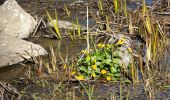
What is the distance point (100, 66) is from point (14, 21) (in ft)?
10.0

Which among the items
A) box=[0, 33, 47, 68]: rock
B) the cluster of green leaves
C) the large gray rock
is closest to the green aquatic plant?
the cluster of green leaves

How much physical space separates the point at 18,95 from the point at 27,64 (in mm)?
1383

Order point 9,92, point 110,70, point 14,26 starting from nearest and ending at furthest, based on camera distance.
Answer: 1. point 9,92
2. point 110,70
3. point 14,26

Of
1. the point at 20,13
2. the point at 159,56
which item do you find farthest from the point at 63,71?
the point at 20,13

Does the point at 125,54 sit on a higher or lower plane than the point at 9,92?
higher

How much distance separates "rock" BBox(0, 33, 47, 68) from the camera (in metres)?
6.68

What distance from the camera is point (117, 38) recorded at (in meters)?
6.74

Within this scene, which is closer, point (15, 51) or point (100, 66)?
point (100, 66)

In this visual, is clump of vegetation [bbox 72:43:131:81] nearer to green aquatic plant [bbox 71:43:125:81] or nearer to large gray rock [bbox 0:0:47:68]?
green aquatic plant [bbox 71:43:125:81]

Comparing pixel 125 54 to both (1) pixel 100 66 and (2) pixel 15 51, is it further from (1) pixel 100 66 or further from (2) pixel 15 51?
(2) pixel 15 51

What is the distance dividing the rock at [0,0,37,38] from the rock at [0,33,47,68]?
2.89 feet

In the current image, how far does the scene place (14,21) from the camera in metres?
8.41

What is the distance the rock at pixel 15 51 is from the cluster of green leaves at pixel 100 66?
1.08 metres

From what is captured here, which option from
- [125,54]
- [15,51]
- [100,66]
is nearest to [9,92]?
[100,66]
